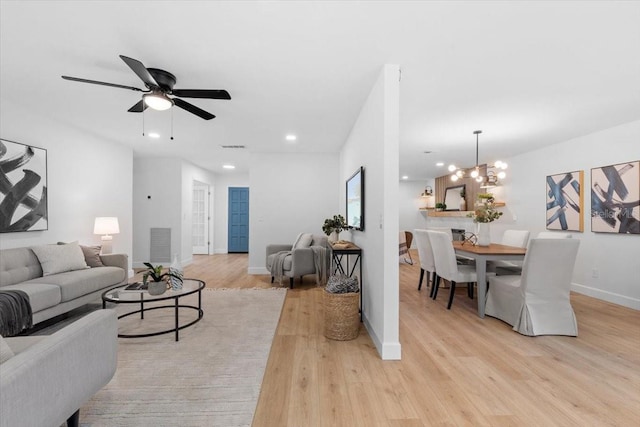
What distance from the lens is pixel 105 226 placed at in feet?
14.5

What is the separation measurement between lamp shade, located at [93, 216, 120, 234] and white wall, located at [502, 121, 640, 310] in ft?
23.3

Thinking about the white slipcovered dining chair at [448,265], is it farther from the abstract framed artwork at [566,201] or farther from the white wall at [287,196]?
the white wall at [287,196]

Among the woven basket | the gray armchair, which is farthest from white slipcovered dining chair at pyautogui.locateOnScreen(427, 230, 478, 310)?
the gray armchair

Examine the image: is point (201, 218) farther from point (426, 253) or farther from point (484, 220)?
point (484, 220)

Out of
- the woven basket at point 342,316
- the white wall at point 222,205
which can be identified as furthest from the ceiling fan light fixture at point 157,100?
the white wall at point 222,205

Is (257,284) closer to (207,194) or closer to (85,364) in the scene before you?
(85,364)

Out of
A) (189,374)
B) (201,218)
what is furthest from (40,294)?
(201,218)

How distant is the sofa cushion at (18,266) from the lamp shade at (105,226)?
1103 millimetres

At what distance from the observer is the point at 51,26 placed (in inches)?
76.2

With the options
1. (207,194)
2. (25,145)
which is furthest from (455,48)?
(207,194)

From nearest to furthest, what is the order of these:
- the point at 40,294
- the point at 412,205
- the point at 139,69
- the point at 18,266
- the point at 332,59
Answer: the point at 139,69
the point at 332,59
the point at 40,294
the point at 18,266
the point at 412,205

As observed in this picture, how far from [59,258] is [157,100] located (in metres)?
2.43

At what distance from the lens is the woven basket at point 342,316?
2.69 meters

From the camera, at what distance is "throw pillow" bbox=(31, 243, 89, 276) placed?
3.26 metres
